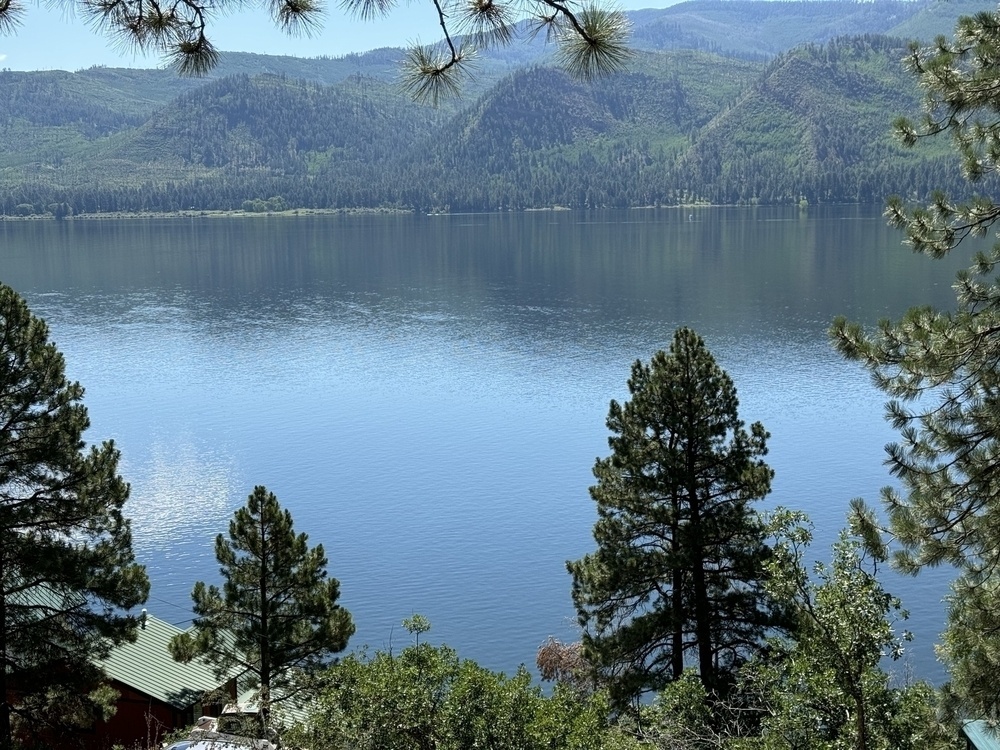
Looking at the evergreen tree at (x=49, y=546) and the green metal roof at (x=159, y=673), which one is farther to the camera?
the green metal roof at (x=159, y=673)

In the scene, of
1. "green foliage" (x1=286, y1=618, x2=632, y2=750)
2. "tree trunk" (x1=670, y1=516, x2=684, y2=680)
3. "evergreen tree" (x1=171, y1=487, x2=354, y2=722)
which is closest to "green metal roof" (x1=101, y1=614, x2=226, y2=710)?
"evergreen tree" (x1=171, y1=487, x2=354, y2=722)

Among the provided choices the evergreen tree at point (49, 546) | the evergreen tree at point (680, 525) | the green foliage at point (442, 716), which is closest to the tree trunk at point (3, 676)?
the evergreen tree at point (49, 546)

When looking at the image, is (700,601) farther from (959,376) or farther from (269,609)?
(959,376)

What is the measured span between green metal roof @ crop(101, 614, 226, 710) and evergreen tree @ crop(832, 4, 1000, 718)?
18976mm

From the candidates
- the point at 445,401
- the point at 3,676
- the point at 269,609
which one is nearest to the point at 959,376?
the point at 269,609

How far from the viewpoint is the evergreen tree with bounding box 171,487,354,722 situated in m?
25.0

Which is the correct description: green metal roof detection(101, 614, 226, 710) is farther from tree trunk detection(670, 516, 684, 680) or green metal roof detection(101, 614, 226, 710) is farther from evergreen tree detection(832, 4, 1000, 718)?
evergreen tree detection(832, 4, 1000, 718)

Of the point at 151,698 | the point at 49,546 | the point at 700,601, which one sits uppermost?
the point at 49,546

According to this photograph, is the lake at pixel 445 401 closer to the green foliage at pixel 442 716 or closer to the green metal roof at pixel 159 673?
the green metal roof at pixel 159 673

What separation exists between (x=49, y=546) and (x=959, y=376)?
17639 mm

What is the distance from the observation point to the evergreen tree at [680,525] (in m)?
24.8

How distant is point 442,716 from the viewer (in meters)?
14.2

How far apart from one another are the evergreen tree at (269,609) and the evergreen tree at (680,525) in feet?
20.7

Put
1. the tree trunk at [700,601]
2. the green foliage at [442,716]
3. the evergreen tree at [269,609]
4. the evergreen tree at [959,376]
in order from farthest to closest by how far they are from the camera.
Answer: the evergreen tree at [269,609] → the tree trunk at [700,601] → the green foliage at [442,716] → the evergreen tree at [959,376]
